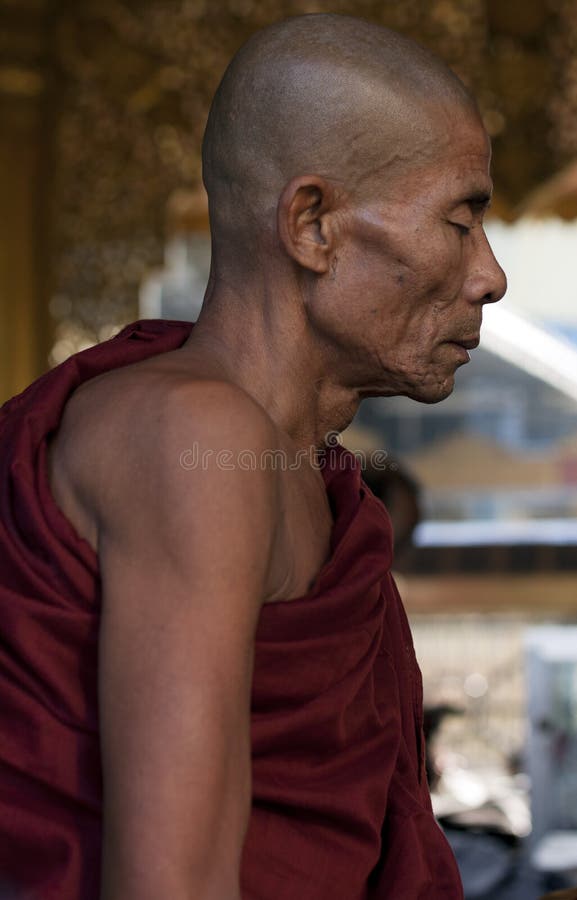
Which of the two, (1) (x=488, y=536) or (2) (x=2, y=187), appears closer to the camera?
(2) (x=2, y=187)

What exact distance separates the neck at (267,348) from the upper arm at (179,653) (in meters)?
0.19

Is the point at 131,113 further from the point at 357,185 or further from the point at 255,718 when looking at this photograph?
the point at 255,718

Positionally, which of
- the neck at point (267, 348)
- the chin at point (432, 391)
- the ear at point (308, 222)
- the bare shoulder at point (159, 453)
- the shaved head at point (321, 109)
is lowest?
the bare shoulder at point (159, 453)

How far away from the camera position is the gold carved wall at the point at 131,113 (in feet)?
13.6

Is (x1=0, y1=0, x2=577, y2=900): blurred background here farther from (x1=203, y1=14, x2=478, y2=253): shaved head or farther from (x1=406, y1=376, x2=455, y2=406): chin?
(x1=203, y1=14, x2=478, y2=253): shaved head

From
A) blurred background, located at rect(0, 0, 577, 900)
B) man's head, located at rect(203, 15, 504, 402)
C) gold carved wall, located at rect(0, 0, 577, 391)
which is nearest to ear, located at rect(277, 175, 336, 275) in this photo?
man's head, located at rect(203, 15, 504, 402)

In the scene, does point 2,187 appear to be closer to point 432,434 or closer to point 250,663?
point 432,434

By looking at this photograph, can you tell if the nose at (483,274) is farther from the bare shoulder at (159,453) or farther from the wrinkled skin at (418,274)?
the bare shoulder at (159,453)

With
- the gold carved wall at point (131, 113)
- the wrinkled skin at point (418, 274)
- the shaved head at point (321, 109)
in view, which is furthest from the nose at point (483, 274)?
the gold carved wall at point (131, 113)

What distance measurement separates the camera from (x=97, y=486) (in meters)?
0.97

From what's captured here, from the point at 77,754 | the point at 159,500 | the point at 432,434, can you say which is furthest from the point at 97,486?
the point at 432,434

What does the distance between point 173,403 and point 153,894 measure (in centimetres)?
32

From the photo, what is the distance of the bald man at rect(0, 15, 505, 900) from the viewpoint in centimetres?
91

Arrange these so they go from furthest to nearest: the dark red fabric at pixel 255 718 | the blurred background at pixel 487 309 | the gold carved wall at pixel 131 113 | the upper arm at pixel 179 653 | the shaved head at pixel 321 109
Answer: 1. the gold carved wall at pixel 131 113
2. the blurred background at pixel 487 309
3. the shaved head at pixel 321 109
4. the dark red fabric at pixel 255 718
5. the upper arm at pixel 179 653
